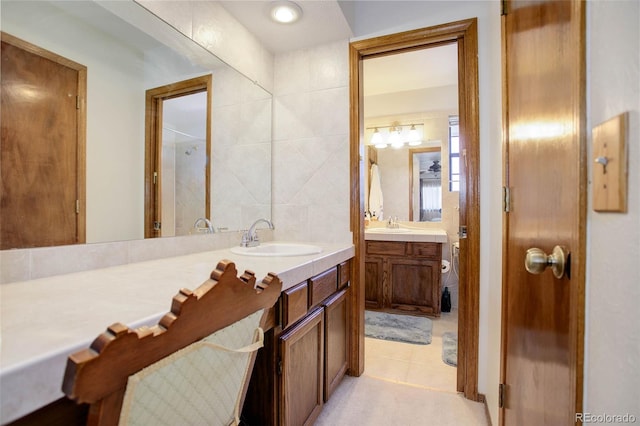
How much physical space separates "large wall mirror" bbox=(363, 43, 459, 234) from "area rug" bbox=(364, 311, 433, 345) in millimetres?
1110

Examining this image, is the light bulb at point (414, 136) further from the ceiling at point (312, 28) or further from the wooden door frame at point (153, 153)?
the wooden door frame at point (153, 153)

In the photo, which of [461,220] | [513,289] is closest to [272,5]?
[461,220]

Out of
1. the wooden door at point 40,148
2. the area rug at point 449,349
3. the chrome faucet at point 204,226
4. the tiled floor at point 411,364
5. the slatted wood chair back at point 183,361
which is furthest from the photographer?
the area rug at point 449,349

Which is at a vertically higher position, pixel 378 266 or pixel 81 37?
pixel 81 37

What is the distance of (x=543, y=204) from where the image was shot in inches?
30.7

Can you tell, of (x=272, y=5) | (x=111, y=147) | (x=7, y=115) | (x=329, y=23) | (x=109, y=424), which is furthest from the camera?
(x=329, y=23)

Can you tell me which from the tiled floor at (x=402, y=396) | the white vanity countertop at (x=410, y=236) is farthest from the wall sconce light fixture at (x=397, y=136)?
the tiled floor at (x=402, y=396)

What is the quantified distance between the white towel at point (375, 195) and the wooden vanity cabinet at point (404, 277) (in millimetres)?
702

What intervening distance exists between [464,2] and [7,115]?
2165 mm

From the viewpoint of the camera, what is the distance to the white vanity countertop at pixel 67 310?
41 centimetres

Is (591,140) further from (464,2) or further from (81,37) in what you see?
(464,2)

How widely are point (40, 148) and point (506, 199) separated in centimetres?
165

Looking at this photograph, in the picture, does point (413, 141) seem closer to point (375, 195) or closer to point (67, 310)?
point (375, 195)

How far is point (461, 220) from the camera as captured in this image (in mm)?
1746
